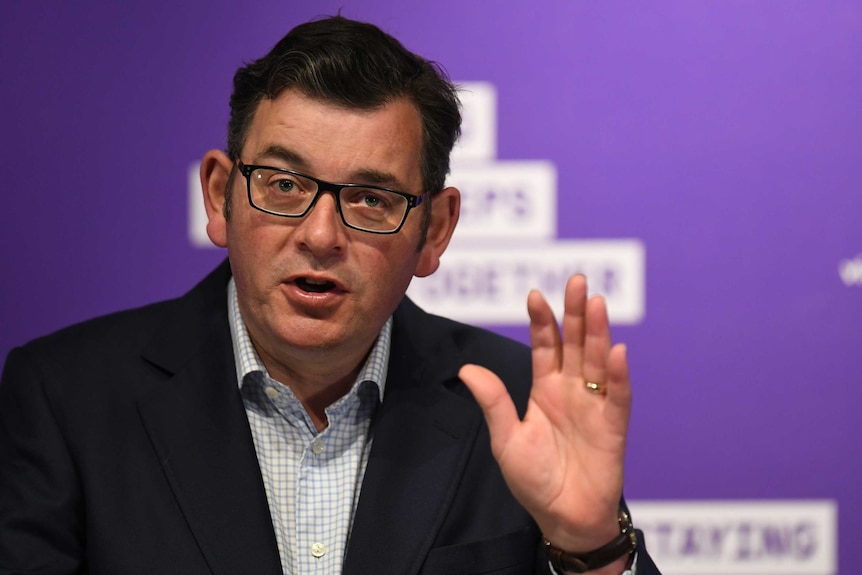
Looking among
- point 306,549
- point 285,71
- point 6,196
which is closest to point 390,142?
point 285,71

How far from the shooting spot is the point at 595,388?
5.59 feet

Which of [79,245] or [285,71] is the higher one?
[285,71]

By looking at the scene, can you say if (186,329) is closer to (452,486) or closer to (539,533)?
(452,486)

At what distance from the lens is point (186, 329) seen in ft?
6.88

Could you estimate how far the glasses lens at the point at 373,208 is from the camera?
191cm

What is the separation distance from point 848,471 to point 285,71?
1836mm

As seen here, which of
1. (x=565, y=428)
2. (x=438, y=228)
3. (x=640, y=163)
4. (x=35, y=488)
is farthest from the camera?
(x=640, y=163)

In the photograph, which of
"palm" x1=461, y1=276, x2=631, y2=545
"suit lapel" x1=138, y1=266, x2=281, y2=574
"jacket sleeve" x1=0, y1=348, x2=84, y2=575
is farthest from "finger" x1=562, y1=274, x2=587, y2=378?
"jacket sleeve" x1=0, y1=348, x2=84, y2=575

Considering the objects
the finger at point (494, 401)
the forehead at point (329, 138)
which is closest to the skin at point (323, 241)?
the forehead at point (329, 138)

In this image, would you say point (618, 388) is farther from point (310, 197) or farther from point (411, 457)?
point (310, 197)

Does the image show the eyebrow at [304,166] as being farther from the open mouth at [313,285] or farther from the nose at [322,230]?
the open mouth at [313,285]

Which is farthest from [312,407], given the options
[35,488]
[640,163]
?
[640,163]

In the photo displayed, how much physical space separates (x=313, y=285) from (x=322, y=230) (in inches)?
5.1

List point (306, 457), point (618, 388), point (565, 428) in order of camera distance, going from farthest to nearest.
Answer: point (306, 457)
point (565, 428)
point (618, 388)
